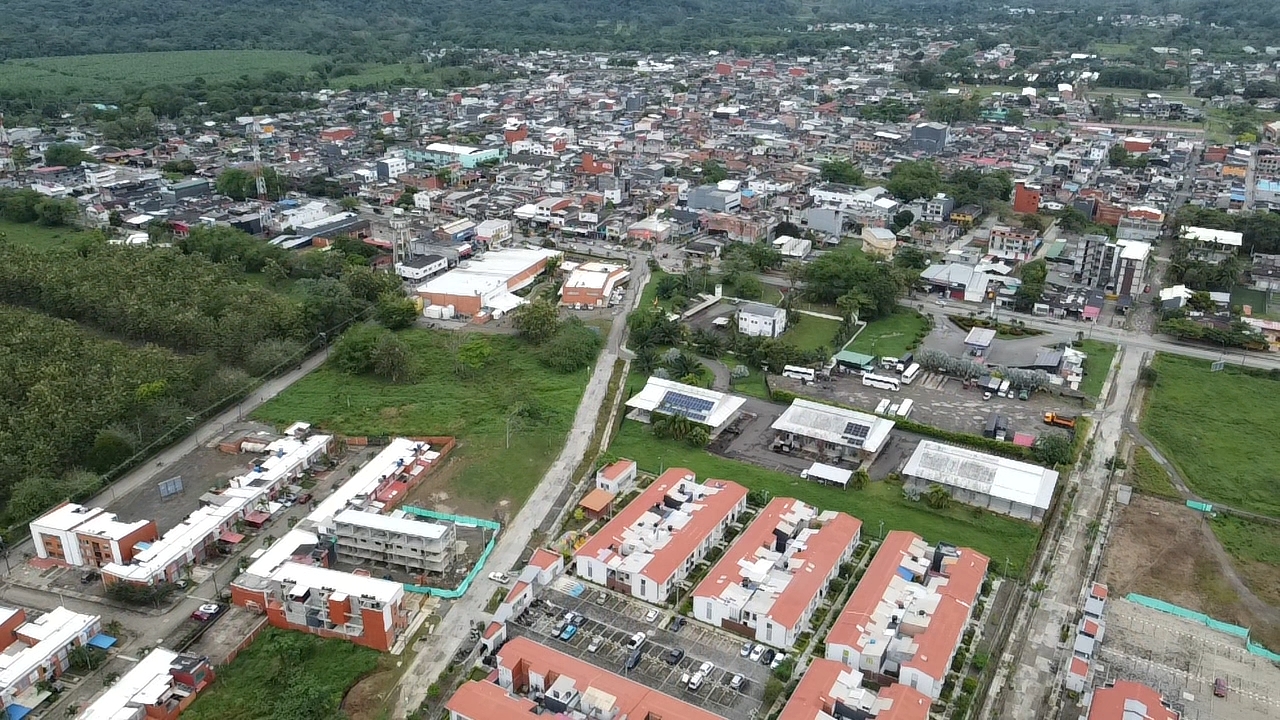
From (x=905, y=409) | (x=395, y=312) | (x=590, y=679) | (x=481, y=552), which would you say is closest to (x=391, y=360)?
(x=395, y=312)

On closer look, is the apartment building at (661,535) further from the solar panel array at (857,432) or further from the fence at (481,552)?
the solar panel array at (857,432)

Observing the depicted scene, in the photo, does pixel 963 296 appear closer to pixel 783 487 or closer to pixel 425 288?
pixel 783 487

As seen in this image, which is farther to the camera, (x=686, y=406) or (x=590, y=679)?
(x=686, y=406)

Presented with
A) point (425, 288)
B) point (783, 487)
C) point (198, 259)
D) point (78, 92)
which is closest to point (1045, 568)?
point (783, 487)

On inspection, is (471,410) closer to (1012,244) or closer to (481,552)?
(481,552)

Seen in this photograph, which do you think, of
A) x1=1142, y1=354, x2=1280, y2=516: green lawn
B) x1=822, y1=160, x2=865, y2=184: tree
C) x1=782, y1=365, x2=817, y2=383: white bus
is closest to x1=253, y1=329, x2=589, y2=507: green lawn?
x1=782, y1=365, x2=817, y2=383: white bus

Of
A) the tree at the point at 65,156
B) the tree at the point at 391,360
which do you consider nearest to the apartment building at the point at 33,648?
the tree at the point at 391,360

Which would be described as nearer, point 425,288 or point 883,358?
point 883,358
